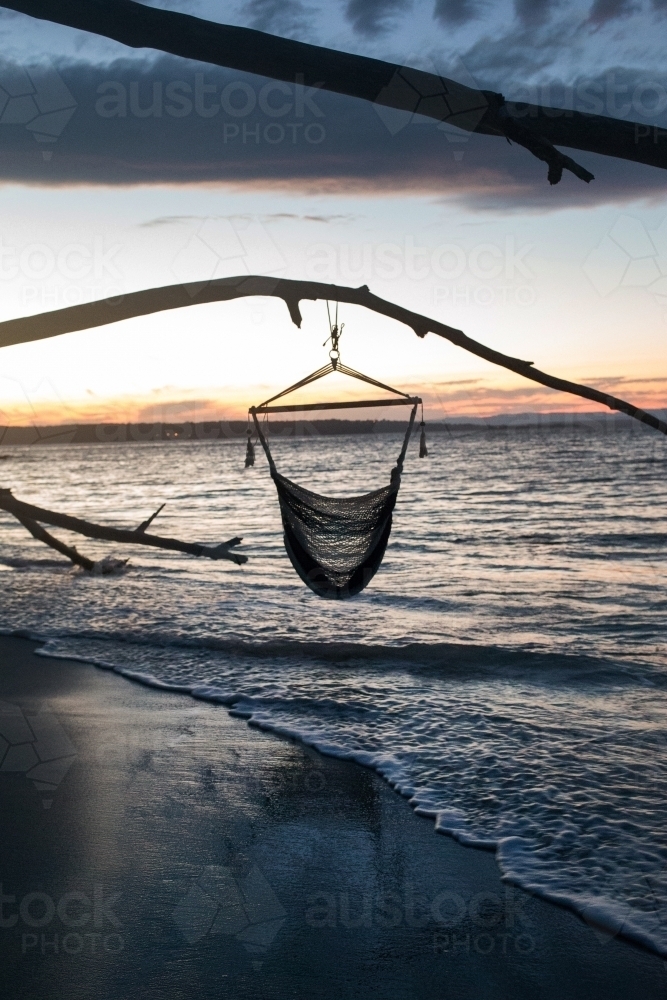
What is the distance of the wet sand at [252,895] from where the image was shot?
114 inches

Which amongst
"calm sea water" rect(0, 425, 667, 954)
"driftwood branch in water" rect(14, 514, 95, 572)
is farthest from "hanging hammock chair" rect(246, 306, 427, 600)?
"driftwood branch in water" rect(14, 514, 95, 572)

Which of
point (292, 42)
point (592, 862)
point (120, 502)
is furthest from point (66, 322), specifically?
point (120, 502)

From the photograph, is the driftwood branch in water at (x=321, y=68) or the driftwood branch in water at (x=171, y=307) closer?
the driftwood branch in water at (x=321, y=68)

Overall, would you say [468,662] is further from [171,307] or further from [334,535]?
[171,307]

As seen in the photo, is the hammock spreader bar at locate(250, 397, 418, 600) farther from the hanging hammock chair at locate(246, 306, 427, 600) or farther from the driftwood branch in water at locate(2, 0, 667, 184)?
the driftwood branch in water at locate(2, 0, 667, 184)

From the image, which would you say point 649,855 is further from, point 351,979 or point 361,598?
point 361,598

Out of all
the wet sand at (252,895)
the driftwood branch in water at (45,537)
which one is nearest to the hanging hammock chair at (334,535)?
the wet sand at (252,895)

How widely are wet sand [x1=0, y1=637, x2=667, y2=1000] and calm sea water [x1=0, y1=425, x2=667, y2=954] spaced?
279mm

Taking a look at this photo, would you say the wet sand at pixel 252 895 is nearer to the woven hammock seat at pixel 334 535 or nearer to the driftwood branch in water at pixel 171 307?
the woven hammock seat at pixel 334 535

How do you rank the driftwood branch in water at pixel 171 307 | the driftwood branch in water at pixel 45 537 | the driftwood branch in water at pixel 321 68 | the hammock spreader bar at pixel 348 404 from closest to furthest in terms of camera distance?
1. the driftwood branch in water at pixel 321 68
2. the driftwood branch in water at pixel 171 307
3. the driftwood branch in water at pixel 45 537
4. the hammock spreader bar at pixel 348 404

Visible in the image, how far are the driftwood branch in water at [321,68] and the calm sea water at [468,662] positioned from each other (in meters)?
1.93

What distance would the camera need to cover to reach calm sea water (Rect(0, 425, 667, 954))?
4.12m

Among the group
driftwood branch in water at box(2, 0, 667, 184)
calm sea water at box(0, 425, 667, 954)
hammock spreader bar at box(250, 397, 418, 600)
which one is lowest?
calm sea water at box(0, 425, 667, 954)

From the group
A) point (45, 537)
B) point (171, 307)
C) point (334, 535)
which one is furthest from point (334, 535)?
point (171, 307)
